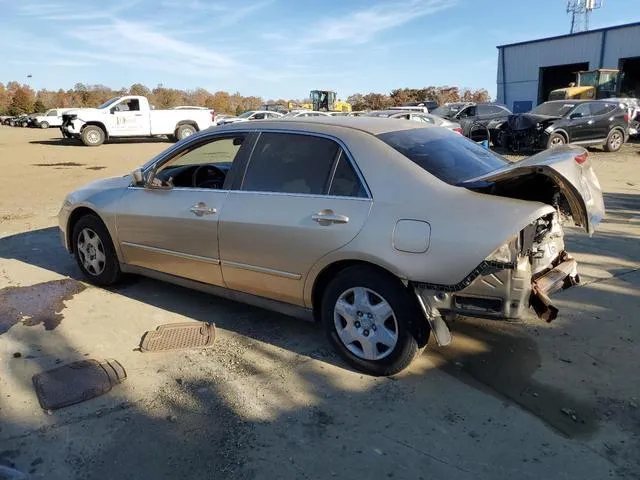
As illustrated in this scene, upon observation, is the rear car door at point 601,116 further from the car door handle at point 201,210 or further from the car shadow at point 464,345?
the car door handle at point 201,210

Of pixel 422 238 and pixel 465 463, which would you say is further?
pixel 422 238

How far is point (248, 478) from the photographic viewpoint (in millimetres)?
2594

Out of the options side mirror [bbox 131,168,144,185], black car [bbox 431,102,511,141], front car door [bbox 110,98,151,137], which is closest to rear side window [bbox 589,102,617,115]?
black car [bbox 431,102,511,141]

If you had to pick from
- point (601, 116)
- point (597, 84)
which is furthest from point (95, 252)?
point (597, 84)

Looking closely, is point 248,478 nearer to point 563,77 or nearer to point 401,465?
point 401,465

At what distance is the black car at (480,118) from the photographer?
19.5m

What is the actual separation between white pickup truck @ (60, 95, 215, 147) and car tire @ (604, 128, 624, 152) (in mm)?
16842

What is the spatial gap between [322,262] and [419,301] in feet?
2.25

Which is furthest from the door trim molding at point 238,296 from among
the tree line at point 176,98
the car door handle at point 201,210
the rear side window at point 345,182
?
the tree line at point 176,98

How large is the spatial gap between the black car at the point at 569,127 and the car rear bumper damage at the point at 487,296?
48.0 feet

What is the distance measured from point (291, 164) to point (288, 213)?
1.30 ft

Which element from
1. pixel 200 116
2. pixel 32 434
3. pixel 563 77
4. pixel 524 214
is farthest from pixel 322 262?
pixel 563 77

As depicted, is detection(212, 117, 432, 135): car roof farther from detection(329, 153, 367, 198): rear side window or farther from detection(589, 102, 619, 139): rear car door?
detection(589, 102, 619, 139): rear car door

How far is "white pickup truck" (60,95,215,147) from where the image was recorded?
885 inches
